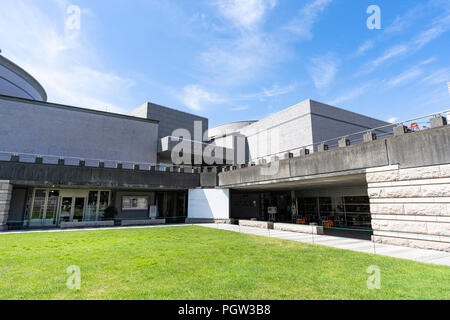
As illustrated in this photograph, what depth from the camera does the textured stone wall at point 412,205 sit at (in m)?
10.1

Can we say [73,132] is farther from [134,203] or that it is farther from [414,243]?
[414,243]

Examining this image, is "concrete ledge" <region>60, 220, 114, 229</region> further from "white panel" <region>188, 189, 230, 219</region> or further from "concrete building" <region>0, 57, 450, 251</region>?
"white panel" <region>188, 189, 230, 219</region>

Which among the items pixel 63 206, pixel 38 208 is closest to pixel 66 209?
pixel 63 206

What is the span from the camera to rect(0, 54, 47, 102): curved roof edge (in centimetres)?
3372

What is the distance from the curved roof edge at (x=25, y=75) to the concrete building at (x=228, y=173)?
0.33 meters

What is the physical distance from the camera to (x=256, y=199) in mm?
33812

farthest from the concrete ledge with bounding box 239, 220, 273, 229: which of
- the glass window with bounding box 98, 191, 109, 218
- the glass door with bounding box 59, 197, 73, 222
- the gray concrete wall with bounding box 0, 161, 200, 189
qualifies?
the glass door with bounding box 59, 197, 73, 222

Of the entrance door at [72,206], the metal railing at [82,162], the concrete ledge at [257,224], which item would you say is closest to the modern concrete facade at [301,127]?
the concrete ledge at [257,224]

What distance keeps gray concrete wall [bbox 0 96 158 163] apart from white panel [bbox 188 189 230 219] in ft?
31.2

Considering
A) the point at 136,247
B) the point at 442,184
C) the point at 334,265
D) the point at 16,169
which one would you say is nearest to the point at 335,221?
the point at 442,184

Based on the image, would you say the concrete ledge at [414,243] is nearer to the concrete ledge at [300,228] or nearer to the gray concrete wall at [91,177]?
the concrete ledge at [300,228]

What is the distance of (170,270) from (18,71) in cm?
4507

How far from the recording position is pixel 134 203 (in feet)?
88.7

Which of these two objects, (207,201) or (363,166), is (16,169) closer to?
(207,201)
